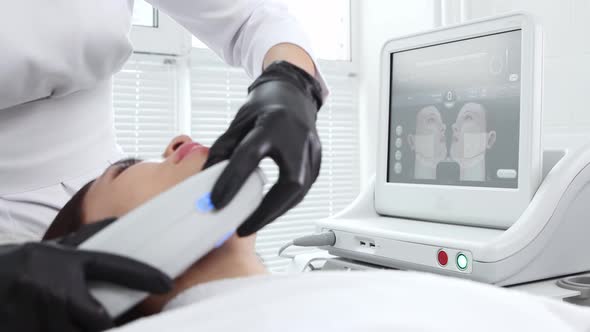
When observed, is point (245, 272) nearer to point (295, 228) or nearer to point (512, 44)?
point (512, 44)

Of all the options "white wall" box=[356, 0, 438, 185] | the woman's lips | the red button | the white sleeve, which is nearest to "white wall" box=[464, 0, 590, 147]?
"white wall" box=[356, 0, 438, 185]

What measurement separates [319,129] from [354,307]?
225cm

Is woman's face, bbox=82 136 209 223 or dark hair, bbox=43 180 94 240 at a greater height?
woman's face, bbox=82 136 209 223

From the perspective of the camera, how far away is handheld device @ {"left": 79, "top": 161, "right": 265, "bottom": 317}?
20.5 inches

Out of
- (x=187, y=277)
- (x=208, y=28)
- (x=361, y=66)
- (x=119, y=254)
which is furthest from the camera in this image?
(x=361, y=66)

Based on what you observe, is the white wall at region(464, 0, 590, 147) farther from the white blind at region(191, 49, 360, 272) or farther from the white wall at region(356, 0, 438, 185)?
the white blind at region(191, 49, 360, 272)

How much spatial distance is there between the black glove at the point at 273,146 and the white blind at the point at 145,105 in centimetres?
158

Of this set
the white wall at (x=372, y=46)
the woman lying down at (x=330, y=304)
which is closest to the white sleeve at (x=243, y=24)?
the woman lying down at (x=330, y=304)

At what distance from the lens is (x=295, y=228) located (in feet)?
8.58

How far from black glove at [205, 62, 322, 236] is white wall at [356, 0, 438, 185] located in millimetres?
1997

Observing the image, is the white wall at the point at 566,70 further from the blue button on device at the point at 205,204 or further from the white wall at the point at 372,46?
the blue button on device at the point at 205,204

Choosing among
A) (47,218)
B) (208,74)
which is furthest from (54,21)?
(208,74)

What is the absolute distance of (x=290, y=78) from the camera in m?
0.72

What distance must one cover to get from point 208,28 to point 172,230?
2.16ft
